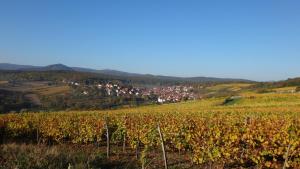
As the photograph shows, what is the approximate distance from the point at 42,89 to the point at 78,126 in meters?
82.0

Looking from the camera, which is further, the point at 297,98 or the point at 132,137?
the point at 297,98

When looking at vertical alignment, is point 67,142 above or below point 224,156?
below

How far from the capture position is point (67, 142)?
22094 mm

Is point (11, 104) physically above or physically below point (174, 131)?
below

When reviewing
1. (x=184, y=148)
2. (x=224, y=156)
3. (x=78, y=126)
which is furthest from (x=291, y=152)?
(x=78, y=126)

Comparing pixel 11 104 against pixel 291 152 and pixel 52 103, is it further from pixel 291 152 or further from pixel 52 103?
pixel 291 152

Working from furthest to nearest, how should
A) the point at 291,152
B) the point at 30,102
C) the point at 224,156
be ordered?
the point at 30,102 < the point at 224,156 < the point at 291,152

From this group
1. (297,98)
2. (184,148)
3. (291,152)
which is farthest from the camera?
(297,98)

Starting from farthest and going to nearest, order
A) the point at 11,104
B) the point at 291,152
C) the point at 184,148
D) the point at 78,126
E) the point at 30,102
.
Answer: the point at 30,102
the point at 11,104
the point at 78,126
the point at 184,148
the point at 291,152

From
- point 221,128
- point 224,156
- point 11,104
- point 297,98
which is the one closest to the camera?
point 224,156

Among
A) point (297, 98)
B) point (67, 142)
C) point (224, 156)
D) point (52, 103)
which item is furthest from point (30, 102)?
point (224, 156)

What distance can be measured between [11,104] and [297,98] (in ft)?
156

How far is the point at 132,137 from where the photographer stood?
18047 mm

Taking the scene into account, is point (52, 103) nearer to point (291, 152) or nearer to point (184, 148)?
point (184, 148)
